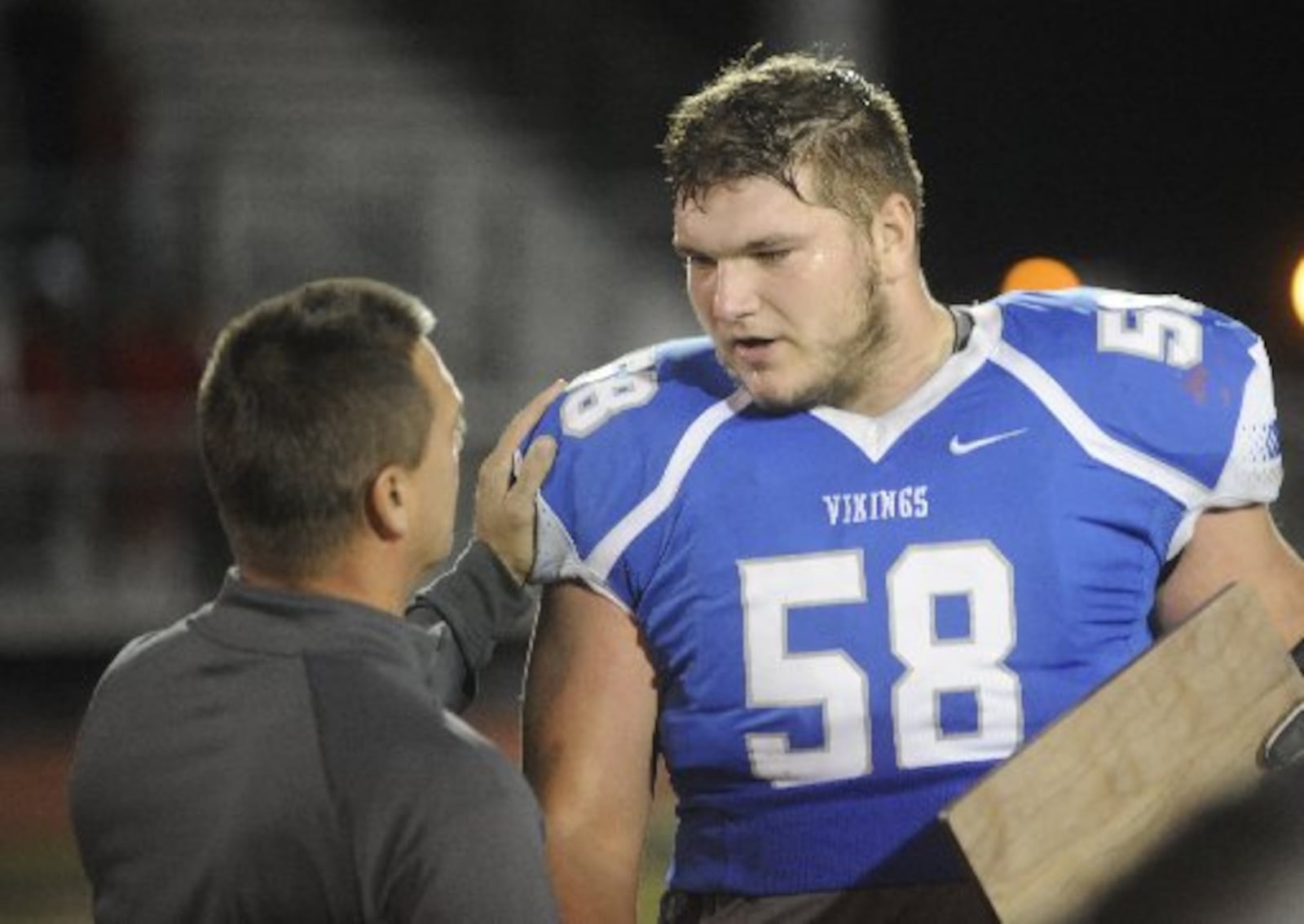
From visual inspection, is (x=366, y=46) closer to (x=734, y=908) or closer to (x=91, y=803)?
(x=734, y=908)

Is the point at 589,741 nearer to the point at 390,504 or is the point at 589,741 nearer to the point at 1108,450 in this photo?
the point at 1108,450

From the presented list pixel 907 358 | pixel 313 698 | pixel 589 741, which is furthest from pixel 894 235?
pixel 313 698

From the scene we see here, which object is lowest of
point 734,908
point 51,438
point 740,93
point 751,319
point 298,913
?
point 51,438

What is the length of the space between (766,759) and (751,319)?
547 millimetres

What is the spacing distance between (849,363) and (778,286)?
0.51ft

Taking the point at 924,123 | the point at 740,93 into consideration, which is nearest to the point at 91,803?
the point at 740,93

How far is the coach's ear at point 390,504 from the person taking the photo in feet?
9.21

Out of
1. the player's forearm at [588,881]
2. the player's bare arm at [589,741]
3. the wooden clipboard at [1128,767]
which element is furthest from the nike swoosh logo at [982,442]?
the player's forearm at [588,881]

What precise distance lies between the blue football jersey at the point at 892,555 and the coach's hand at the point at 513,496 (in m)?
0.03

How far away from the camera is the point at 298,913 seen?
2.66 m

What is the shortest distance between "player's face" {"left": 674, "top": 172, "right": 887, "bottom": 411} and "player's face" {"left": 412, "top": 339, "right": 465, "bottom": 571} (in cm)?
86

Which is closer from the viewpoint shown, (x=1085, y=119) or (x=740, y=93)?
(x=740, y=93)

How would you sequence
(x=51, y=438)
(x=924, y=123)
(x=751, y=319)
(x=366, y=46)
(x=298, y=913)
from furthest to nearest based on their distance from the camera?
(x=924, y=123) → (x=366, y=46) → (x=51, y=438) → (x=751, y=319) → (x=298, y=913)

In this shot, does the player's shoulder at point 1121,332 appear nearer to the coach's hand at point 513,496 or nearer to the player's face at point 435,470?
the coach's hand at point 513,496
